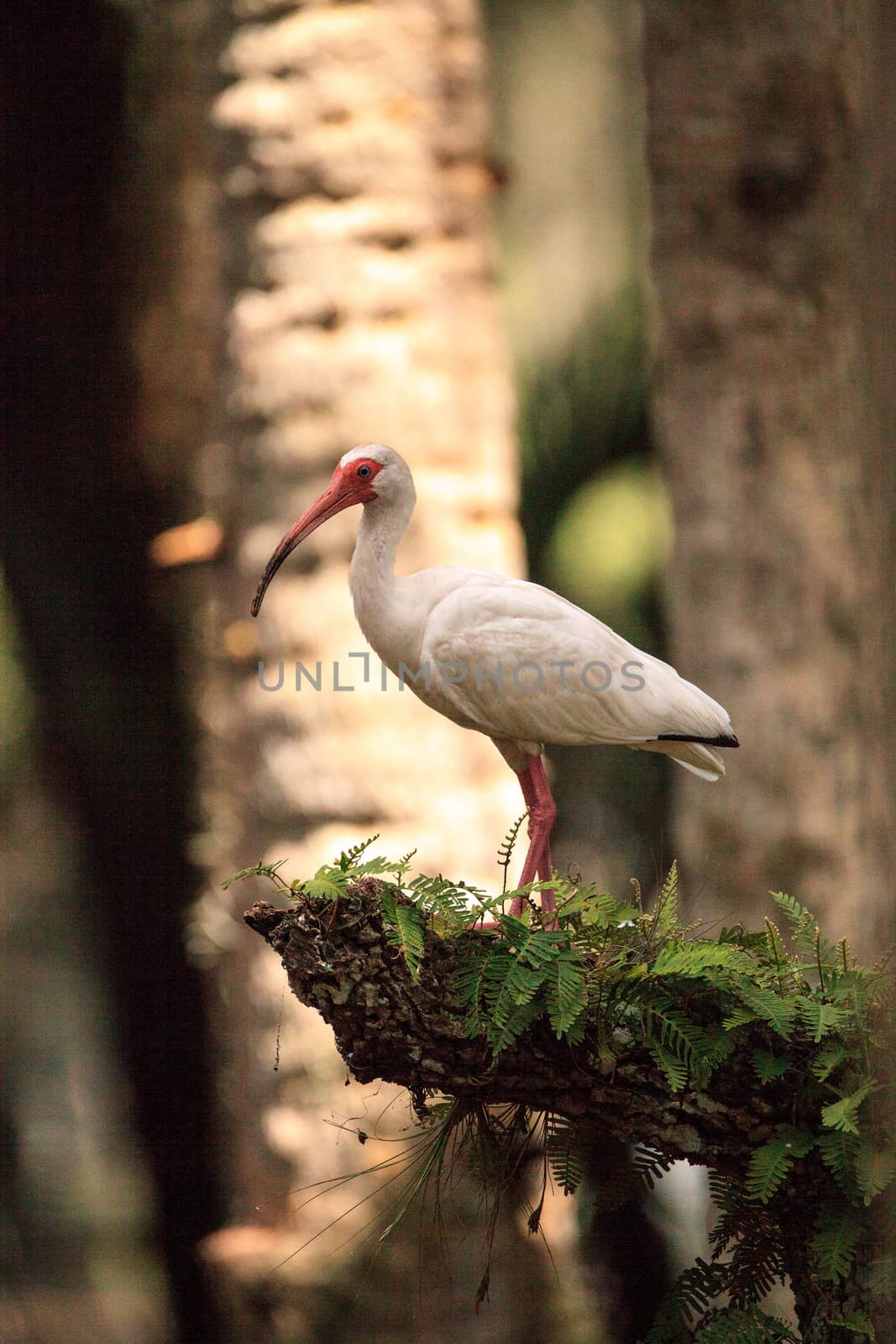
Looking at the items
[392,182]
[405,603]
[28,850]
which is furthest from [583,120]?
[405,603]

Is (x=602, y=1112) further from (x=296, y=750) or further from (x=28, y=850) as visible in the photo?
(x=28, y=850)

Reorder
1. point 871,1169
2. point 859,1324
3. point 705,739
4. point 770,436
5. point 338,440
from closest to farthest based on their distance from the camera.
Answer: point 871,1169 → point 859,1324 → point 705,739 → point 338,440 → point 770,436

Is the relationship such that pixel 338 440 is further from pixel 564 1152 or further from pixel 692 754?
pixel 564 1152

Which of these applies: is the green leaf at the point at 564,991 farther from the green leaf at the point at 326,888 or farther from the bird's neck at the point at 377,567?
the bird's neck at the point at 377,567

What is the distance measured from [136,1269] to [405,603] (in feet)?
18.9

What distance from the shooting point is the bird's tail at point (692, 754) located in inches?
131

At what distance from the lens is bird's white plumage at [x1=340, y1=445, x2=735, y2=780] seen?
3236 millimetres

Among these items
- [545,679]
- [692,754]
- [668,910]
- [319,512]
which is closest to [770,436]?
[692,754]

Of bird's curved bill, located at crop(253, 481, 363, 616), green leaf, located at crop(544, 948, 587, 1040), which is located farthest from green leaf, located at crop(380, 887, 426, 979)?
bird's curved bill, located at crop(253, 481, 363, 616)

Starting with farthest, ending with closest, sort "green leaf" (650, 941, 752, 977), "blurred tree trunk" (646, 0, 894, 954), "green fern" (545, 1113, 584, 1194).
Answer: "blurred tree trunk" (646, 0, 894, 954) → "green fern" (545, 1113, 584, 1194) → "green leaf" (650, 941, 752, 977)

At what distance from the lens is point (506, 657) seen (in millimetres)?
3246

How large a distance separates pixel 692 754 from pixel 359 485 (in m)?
1.12

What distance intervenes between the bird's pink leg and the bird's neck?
53cm

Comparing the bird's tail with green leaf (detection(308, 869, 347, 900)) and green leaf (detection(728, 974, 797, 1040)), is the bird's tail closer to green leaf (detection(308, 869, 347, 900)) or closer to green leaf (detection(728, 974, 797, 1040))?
green leaf (detection(728, 974, 797, 1040))
